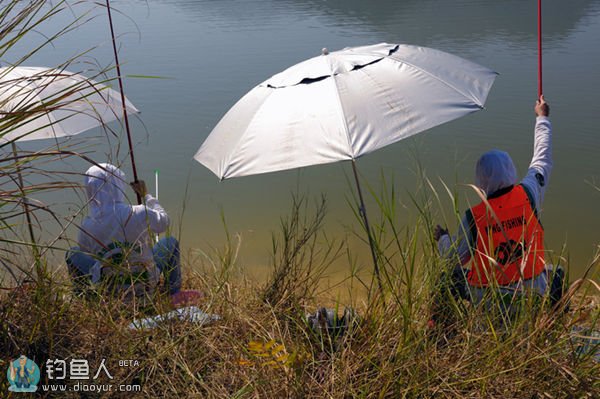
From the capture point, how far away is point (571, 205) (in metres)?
6.24

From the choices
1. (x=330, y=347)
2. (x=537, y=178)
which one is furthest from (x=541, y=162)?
(x=330, y=347)

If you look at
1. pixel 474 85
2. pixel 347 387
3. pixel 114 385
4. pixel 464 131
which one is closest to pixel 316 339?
pixel 347 387

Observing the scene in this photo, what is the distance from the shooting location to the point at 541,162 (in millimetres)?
3178

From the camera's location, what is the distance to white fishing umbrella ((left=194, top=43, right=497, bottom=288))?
2.96 m

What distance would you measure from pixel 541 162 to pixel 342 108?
902 millimetres

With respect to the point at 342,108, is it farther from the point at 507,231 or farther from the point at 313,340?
the point at 313,340

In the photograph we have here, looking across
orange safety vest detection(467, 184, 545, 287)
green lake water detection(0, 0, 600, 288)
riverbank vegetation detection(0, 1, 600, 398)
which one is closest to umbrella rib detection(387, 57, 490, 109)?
green lake water detection(0, 0, 600, 288)

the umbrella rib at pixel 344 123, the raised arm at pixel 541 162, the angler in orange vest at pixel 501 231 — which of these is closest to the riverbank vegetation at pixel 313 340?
the angler in orange vest at pixel 501 231

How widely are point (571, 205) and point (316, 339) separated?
4.44 m

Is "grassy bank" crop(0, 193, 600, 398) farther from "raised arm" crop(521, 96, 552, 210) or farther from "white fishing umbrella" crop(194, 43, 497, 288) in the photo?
"raised arm" crop(521, 96, 552, 210)

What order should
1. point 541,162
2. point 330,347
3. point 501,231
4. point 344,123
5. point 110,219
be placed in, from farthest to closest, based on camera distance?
point 110,219
point 541,162
point 344,123
point 501,231
point 330,347

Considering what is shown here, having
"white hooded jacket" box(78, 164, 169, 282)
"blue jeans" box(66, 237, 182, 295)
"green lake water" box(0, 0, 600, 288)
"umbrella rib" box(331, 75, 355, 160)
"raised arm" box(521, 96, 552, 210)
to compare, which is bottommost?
"green lake water" box(0, 0, 600, 288)

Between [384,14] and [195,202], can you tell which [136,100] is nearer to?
[195,202]

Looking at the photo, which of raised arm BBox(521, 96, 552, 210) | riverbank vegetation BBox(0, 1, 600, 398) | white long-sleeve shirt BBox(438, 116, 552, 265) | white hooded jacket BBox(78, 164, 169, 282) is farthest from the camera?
white hooded jacket BBox(78, 164, 169, 282)
